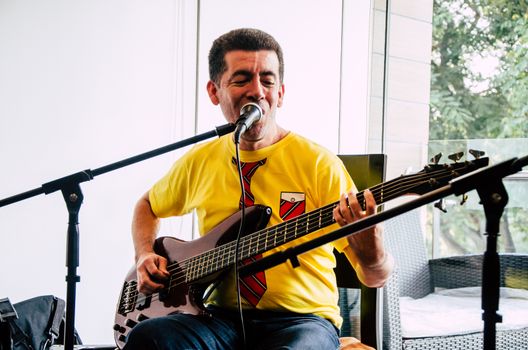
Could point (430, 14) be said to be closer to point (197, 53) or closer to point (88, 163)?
point (197, 53)

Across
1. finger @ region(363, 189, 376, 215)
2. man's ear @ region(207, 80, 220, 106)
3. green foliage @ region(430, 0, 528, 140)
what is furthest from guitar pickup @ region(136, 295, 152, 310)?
green foliage @ region(430, 0, 528, 140)

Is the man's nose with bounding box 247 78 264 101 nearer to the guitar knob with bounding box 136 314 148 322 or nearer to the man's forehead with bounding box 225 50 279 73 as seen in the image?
the man's forehead with bounding box 225 50 279 73

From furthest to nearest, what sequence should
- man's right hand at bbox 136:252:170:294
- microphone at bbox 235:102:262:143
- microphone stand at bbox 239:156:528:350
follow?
man's right hand at bbox 136:252:170:294 → microphone at bbox 235:102:262:143 → microphone stand at bbox 239:156:528:350

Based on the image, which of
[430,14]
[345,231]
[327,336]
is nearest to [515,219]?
[430,14]

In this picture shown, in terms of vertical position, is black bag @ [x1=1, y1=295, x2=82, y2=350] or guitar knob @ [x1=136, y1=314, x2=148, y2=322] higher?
guitar knob @ [x1=136, y1=314, x2=148, y2=322]

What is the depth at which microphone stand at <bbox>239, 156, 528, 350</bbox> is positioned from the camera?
1022mm

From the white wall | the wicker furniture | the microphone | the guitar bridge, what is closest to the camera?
the microphone

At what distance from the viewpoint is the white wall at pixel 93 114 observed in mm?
2312

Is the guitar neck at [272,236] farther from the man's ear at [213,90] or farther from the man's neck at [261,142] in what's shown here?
→ the man's ear at [213,90]

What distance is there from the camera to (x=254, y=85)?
1.73 m

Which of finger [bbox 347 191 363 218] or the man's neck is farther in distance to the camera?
the man's neck

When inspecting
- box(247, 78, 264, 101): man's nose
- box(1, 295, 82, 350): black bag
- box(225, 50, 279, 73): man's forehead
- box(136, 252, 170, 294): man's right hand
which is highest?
box(225, 50, 279, 73): man's forehead

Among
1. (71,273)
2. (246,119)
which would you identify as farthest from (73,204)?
(246,119)

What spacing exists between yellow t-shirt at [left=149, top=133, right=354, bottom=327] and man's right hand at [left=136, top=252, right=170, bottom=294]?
0.14m
